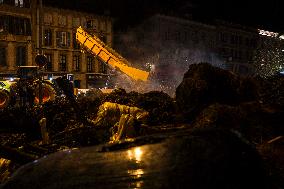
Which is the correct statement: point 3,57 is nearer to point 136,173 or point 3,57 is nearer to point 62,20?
point 62,20

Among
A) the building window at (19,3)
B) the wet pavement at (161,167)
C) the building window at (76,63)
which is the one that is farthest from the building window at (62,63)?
the wet pavement at (161,167)

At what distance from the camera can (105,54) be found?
19.6m

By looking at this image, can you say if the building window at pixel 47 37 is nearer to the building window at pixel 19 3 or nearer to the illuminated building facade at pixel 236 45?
the building window at pixel 19 3

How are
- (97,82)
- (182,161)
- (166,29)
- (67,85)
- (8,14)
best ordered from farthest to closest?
(166,29), (97,82), (8,14), (67,85), (182,161)

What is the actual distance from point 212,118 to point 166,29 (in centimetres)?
4314

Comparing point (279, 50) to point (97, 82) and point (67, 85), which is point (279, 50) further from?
point (67, 85)

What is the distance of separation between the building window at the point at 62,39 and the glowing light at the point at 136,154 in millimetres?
40047

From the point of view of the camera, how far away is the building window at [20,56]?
36.1m

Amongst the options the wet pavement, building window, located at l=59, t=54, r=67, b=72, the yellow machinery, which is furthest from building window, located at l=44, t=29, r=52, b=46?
the wet pavement

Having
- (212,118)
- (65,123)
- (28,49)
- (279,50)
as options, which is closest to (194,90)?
(212,118)

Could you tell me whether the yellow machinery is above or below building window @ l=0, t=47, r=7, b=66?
below

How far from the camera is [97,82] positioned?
43375 mm

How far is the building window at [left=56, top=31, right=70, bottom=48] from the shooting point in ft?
133

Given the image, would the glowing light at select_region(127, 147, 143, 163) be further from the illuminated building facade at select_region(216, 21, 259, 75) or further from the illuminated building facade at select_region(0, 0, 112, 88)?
the illuminated building facade at select_region(216, 21, 259, 75)
